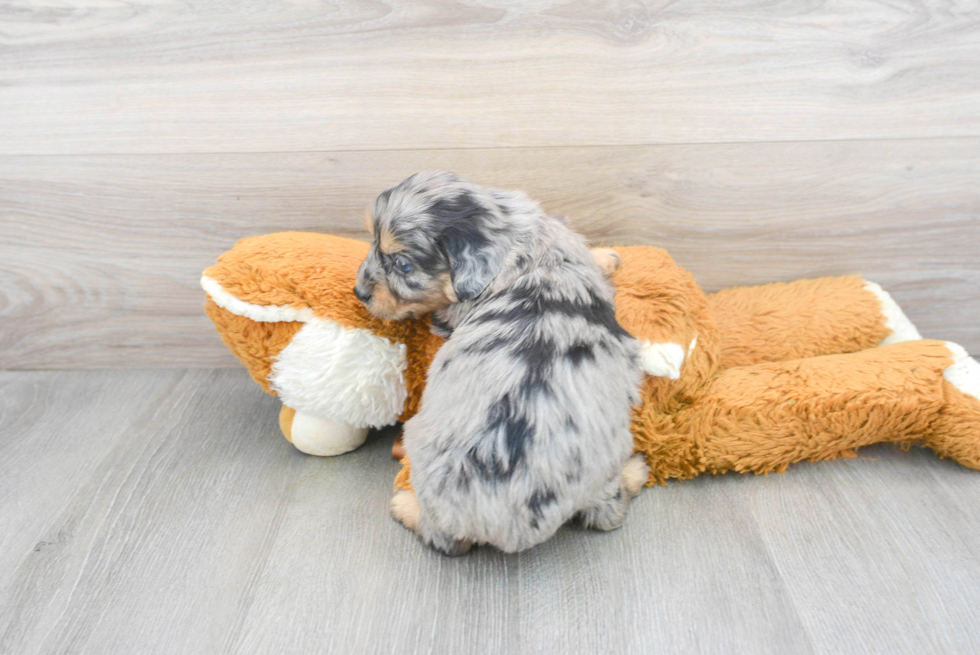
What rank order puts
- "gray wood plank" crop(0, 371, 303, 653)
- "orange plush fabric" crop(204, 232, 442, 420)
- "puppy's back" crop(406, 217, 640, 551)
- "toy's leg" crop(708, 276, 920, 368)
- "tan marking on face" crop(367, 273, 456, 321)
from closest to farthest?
"puppy's back" crop(406, 217, 640, 551), "gray wood plank" crop(0, 371, 303, 653), "tan marking on face" crop(367, 273, 456, 321), "orange plush fabric" crop(204, 232, 442, 420), "toy's leg" crop(708, 276, 920, 368)

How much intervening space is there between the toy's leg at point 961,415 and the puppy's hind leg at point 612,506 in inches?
33.9

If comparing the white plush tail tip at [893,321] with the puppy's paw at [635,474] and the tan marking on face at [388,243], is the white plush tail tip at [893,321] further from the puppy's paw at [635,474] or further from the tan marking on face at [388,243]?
the tan marking on face at [388,243]

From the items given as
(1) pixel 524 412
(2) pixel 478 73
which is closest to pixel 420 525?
(1) pixel 524 412

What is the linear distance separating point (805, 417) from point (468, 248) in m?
1.02

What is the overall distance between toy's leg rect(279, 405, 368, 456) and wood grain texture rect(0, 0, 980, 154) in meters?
0.82

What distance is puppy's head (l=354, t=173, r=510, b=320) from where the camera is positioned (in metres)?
1.49

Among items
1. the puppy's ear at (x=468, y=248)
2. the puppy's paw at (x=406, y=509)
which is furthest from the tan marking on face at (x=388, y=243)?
the puppy's paw at (x=406, y=509)

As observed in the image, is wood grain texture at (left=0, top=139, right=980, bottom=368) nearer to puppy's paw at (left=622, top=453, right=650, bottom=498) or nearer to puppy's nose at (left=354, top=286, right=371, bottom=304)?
puppy's nose at (left=354, top=286, right=371, bottom=304)

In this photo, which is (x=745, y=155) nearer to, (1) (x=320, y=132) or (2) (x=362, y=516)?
(1) (x=320, y=132)

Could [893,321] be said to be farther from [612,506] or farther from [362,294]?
[362,294]

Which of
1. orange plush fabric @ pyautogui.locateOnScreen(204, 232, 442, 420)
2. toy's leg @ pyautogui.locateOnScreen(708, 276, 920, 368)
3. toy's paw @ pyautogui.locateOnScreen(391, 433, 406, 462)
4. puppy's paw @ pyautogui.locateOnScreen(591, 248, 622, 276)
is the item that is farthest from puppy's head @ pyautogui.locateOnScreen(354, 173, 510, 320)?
toy's leg @ pyautogui.locateOnScreen(708, 276, 920, 368)

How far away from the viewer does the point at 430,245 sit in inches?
59.4

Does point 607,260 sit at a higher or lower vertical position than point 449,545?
higher

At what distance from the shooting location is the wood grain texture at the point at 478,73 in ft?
6.14
